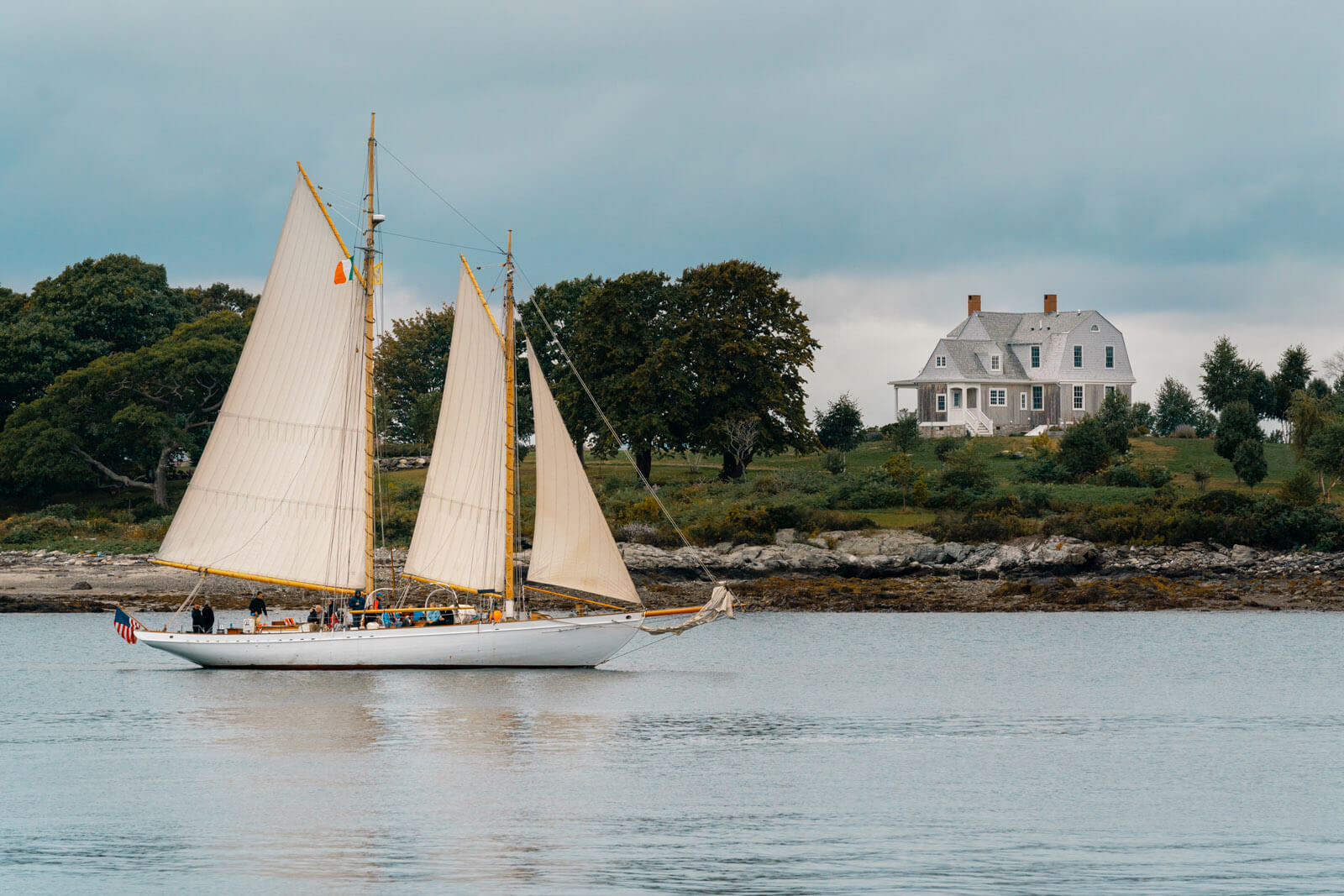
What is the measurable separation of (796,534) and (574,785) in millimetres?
48929

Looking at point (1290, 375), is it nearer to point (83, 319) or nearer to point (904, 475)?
point (904, 475)

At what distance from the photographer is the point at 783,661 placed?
50938 mm

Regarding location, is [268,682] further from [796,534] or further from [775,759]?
[796,534]

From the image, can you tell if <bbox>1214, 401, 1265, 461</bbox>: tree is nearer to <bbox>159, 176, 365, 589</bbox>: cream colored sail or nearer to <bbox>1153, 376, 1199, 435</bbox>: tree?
<bbox>1153, 376, 1199, 435</bbox>: tree

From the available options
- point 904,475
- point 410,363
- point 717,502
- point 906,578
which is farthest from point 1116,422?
point 410,363

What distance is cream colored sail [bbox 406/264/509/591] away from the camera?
43.8 metres

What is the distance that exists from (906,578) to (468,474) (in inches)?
1286

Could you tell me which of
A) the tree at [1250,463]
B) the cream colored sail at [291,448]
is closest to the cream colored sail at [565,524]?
the cream colored sail at [291,448]

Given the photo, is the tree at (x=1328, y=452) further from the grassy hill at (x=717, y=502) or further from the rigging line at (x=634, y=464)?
the rigging line at (x=634, y=464)

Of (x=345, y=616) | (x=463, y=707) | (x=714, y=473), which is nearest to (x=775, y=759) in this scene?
(x=463, y=707)

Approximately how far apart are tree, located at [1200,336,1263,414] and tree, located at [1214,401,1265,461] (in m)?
19.9

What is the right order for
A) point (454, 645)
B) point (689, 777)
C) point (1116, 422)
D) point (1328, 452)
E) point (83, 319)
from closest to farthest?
point (689, 777) → point (454, 645) → point (1328, 452) → point (1116, 422) → point (83, 319)

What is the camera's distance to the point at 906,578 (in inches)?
2830

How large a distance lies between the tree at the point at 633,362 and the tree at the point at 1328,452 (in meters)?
30.3
